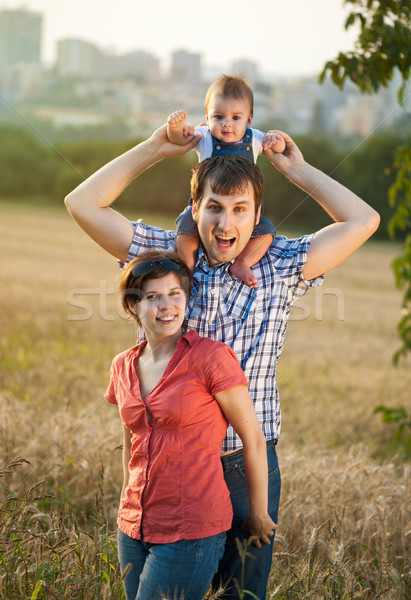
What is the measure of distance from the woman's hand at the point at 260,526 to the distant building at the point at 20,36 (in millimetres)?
102134

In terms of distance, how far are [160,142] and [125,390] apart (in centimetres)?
98

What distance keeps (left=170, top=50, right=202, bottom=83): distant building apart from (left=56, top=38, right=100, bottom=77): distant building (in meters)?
18.2

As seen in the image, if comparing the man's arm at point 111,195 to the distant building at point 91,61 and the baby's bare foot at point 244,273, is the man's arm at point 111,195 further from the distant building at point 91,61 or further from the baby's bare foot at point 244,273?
the distant building at point 91,61

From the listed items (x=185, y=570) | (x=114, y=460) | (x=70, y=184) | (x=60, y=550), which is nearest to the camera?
(x=185, y=570)

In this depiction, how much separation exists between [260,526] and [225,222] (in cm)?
104

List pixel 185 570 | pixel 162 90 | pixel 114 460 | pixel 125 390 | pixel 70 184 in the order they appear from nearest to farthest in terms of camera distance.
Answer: pixel 185 570 < pixel 125 390 < pixel 114 460 < pixel 70 184 < pixel 162 90

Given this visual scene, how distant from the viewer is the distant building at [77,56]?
3172 inches

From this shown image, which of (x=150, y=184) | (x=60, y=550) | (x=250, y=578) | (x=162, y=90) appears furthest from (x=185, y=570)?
(x=162, y=90)

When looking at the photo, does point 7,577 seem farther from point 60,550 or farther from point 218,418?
point 218,418

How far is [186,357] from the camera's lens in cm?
231

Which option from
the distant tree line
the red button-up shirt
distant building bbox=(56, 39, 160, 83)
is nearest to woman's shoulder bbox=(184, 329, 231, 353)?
the red button-up shirt

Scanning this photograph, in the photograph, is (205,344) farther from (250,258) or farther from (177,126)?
(177,126)

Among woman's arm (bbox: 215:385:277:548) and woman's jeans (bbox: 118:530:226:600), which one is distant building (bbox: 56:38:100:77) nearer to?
woman's arm (bbox: 215:385:277:548)

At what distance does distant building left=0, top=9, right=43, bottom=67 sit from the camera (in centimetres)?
9969
